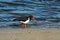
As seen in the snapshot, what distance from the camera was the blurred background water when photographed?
552 centimetres

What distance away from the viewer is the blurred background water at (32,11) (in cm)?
552
